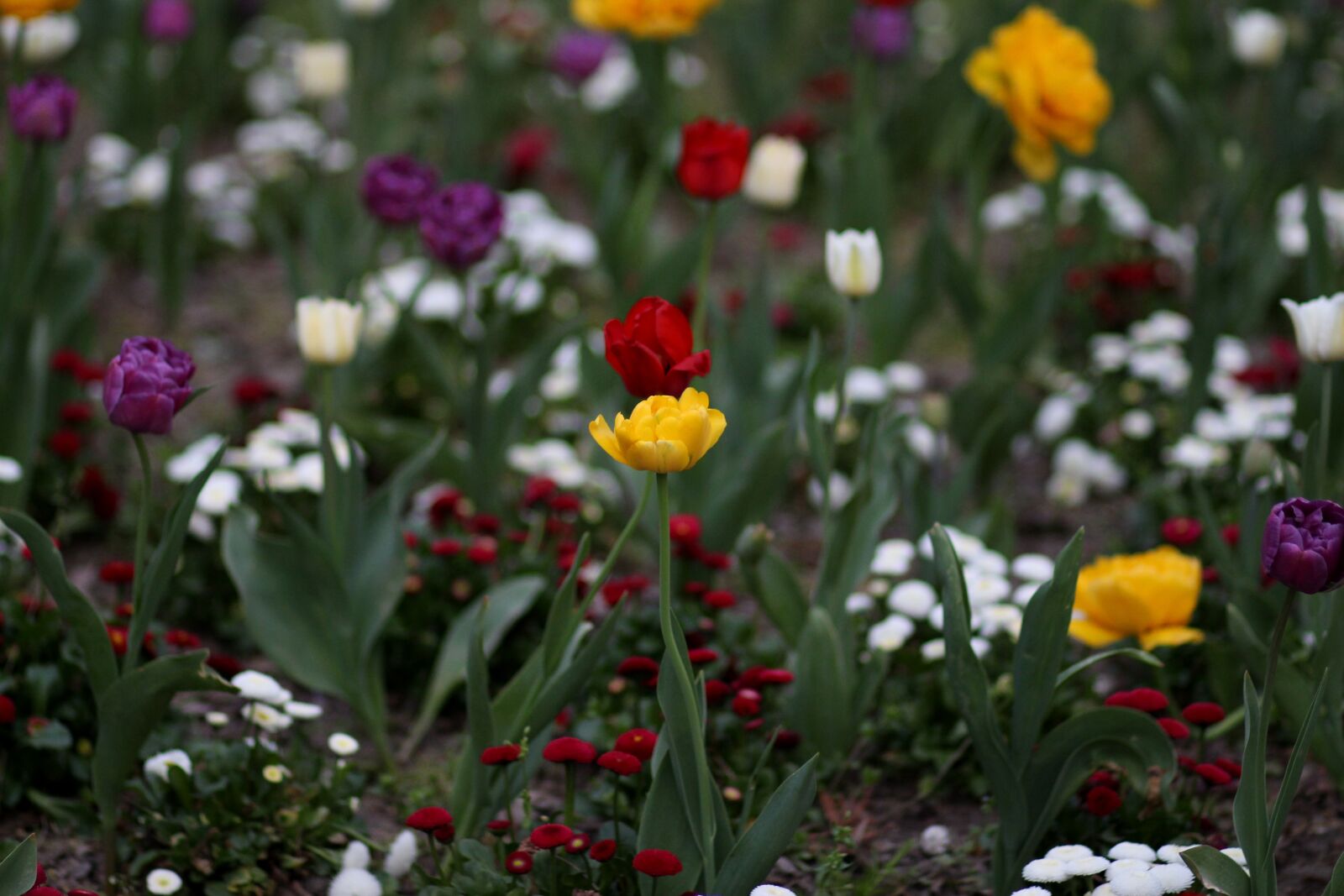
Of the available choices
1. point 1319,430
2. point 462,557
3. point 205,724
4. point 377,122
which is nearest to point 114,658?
point 205,724

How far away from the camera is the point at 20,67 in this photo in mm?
2609

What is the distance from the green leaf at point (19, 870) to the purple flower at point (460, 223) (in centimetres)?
120

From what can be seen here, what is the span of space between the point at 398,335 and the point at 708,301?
0.73 metres

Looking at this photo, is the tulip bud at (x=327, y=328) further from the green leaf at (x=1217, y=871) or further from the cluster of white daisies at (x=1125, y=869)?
the green leaf at (x=1217, y=871)

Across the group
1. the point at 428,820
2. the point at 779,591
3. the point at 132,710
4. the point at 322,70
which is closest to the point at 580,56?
the point at 322,70

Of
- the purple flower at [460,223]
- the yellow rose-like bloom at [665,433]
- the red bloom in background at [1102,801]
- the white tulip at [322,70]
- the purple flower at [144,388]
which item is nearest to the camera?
the yellow rose-like bloom at [665,433]

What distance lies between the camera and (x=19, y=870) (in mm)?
1533

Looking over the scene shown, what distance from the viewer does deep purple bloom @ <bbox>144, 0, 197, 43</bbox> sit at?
140 inches

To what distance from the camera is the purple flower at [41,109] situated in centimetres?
232

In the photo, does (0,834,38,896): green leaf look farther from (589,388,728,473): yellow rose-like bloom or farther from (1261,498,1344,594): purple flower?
(1261,498,1344,594): purple flower

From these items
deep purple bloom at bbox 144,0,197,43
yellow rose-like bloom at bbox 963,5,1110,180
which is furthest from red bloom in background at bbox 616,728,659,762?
deep purple bloom at bbox 144,0,197,43

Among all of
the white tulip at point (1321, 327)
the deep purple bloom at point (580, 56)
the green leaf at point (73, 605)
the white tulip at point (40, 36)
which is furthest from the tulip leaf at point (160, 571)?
the deep purple bloom at point (580, 56)

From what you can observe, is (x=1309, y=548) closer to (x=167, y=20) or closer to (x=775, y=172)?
(x=775, y=172)

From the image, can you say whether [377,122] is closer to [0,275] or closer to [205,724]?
[0,275]
